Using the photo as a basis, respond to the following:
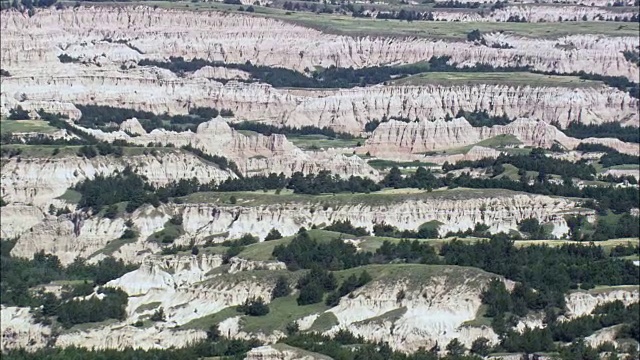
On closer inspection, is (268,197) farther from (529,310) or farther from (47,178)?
(529,310)

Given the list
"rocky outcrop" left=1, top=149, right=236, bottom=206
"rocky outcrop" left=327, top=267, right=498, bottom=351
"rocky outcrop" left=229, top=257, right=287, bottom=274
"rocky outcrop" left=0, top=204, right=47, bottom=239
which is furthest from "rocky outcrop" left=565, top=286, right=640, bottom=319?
"rocky outcrop" left=1, top=149, right=236, bottom=206

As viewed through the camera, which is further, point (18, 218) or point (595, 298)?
point (18, 218)

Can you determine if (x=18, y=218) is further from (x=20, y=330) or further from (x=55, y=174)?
(x=20, y=330)

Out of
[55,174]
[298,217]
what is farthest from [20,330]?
[55,174]

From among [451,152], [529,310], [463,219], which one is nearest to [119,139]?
[451,152]

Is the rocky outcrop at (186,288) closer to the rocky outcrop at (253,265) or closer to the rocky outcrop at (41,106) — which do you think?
the rocky outcrop at (253,265)

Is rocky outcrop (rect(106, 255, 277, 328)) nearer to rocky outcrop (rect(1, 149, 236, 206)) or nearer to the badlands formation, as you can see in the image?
the badlands formation
